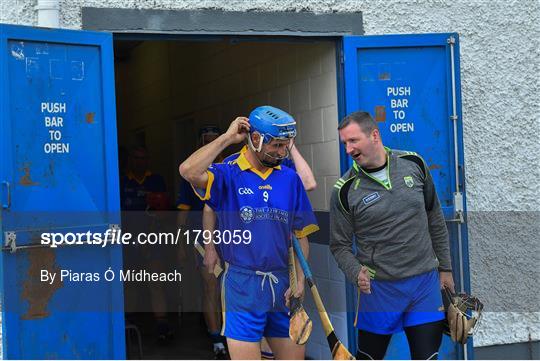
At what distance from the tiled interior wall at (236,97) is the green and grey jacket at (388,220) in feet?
5.37

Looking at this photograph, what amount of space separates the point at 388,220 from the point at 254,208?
2.51ft

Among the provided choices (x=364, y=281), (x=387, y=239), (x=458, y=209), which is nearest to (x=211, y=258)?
(x=364, y=281)

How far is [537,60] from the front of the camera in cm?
702

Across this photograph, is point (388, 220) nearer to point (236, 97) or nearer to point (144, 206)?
point (236, 97)

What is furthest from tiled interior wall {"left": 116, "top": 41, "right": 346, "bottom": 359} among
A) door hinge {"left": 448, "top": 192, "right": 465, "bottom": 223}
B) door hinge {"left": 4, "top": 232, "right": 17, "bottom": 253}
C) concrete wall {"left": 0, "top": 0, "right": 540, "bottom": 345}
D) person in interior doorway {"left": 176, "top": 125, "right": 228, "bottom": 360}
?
door hinge {"left": 4, "top": 232, "right": 17, "bottom": 253}

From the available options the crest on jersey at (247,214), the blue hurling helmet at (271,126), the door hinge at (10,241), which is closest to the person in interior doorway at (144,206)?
the door hinge at (10,241)

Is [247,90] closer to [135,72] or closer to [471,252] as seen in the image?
[471,252]

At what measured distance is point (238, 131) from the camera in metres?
4.96

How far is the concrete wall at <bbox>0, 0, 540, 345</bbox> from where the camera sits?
6.84 metres

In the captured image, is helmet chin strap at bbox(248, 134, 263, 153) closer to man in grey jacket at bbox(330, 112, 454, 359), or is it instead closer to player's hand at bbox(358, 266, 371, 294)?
man in grey jacket at bbox(330, 112, 454, 359)

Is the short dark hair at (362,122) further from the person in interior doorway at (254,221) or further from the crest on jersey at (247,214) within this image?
the crest on jersey at (247,214)

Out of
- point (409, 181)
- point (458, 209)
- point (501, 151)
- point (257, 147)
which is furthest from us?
point (501, 151)

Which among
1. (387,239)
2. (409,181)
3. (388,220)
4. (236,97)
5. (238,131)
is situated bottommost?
(387,239)

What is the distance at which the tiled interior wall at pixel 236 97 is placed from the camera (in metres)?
6.91
